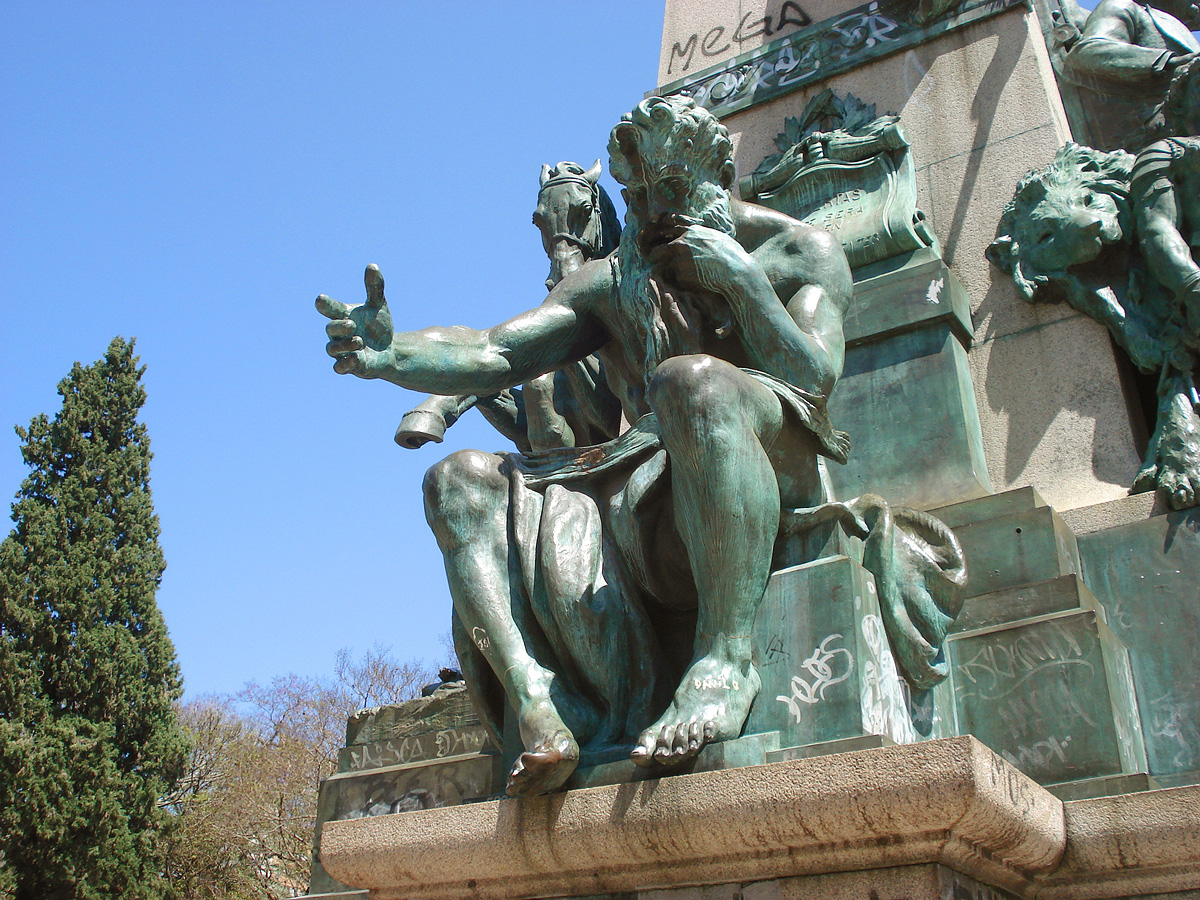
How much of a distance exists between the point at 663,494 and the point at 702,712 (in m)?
0.75

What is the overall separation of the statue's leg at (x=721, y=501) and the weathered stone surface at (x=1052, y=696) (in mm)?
812

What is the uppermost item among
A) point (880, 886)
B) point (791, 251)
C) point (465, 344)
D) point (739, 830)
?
point (791, 251)

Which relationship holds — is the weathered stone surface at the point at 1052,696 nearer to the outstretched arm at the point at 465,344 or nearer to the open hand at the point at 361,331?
the outstretched arm at the point at 465,344

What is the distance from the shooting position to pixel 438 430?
156 inches

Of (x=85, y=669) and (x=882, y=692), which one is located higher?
(x=85, y=669)

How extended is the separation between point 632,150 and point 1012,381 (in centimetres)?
172

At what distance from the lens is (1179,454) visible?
3.53 metres

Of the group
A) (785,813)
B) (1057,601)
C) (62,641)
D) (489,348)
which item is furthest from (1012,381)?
(62,641)

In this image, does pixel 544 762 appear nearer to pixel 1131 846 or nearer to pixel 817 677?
pixel 817 677

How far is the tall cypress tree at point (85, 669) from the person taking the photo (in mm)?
16703

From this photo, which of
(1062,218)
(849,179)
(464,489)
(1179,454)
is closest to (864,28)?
(849,179)

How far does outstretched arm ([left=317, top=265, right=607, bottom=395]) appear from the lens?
11.0 feet

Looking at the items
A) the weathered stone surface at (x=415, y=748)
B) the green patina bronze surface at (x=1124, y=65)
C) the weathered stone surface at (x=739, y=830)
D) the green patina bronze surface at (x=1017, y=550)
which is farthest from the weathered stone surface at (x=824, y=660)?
the green patina bronze surface at (x=1124, y=65)

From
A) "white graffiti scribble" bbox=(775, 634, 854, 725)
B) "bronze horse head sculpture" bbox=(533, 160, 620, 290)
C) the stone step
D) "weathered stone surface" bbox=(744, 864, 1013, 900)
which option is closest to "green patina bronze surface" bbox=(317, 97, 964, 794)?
"white graffiti scribble" bbox=(775, 634, 854, 725)
